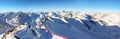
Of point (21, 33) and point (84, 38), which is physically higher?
point (21, 33)

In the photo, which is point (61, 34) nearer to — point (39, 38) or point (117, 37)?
point (39, 38)

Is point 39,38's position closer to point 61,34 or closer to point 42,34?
point 42,34

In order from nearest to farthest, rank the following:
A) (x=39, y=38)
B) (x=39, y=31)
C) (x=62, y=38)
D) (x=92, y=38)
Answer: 1. (x=39, y=38)
2. (x=39, y=31)
3. (x=62, y=38)
4. (x=92, y=38)

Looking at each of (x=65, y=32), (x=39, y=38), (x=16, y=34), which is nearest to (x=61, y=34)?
(x=65, y=32)

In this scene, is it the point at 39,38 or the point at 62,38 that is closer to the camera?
the point at 39,38

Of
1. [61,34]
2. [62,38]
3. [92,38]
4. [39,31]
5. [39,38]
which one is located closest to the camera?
[39,38]

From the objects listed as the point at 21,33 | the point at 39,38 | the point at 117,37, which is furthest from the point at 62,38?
the point at 117,37

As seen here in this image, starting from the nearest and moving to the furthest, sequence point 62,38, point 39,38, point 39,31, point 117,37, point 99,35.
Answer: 1. point 39,38
2. point 39,31
3. point 62,38
4. point 99,35
5. point 117,37

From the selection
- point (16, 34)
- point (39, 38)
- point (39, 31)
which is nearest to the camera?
point (16, 34)

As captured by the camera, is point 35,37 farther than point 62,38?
No
